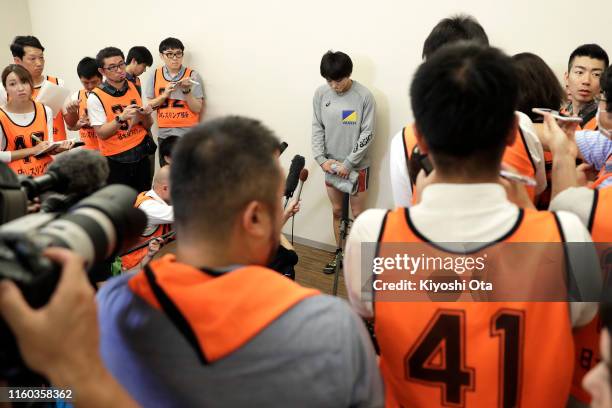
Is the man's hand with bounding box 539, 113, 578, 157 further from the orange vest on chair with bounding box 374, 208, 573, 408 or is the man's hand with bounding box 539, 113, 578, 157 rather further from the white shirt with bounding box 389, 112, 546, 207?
the orange vest on chair with bounding box 374, 208, 573, 408

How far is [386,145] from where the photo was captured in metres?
3.66

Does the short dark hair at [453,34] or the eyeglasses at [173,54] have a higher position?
the eyeglasses at [173,54]

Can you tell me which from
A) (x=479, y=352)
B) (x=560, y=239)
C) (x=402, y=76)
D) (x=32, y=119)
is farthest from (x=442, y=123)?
(x=32, y=119)

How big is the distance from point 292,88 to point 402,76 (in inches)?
39.6

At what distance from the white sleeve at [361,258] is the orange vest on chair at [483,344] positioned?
0.07 feet

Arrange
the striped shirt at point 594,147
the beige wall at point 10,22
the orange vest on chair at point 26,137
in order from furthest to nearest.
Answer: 1. the beige wall at point 10,22
2. the orange vest on chair at point 26,137
3. the striped shirt at point 594,147

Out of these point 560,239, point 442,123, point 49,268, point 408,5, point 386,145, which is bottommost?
point 386,145

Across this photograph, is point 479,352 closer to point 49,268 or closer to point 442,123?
point 442,123

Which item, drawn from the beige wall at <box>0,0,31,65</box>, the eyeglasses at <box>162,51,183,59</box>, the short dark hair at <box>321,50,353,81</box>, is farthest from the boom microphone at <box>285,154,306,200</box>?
the beige wall at <box>0,0,31,65</box>

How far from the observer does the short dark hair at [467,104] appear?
0.86 m

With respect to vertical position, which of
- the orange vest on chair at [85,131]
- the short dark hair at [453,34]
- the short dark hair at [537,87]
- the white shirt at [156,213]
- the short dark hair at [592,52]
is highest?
the short dark hair at [453,34]

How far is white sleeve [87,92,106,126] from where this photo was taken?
12.5 ft

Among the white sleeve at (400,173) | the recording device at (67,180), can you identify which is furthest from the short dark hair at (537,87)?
the recording device at (67,180)

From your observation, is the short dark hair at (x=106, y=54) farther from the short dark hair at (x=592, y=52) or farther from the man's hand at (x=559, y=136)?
the man's hand at (x=559, y=136)
